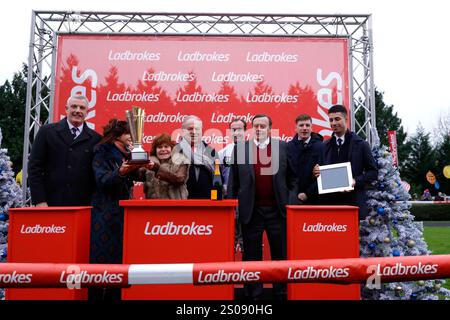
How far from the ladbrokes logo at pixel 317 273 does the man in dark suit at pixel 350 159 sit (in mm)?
1585

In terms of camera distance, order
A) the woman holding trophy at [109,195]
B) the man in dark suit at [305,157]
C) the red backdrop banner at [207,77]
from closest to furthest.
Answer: the woman holding trophy at [109,195]
the man in dark suit at [305,157]
the red backdrop banner at [207,77]

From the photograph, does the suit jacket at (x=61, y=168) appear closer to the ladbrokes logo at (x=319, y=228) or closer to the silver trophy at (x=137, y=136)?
the silver trophy at (x=137, y=136)

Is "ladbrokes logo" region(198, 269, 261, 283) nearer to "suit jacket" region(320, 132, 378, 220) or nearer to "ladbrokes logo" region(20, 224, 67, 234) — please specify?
"ladbrokes logo" region(20, 224, 67, 234)

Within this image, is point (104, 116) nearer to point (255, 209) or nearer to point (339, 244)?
point (255, 209)

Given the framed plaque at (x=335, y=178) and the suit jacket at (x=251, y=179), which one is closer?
the framed plaque at (x=335, y=178)

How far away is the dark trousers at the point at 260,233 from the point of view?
3.69 m

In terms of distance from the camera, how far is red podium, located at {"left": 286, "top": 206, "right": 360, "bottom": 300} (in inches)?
113

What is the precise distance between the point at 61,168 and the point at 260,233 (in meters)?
2.03

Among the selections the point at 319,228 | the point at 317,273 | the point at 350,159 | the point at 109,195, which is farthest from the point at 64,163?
the point at 350,159

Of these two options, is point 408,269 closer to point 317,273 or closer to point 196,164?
point 317,273

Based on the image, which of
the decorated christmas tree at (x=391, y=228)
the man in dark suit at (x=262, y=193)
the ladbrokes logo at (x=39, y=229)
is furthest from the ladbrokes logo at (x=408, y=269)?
the ladbrokes logo at (x=39, y=229)

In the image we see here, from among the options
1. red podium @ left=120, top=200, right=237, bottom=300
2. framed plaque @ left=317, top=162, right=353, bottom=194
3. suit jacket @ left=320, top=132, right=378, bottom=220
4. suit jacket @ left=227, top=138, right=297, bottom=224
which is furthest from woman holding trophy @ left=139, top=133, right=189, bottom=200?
suit jacket @ left=320, top=132, right=378, bottom=220
